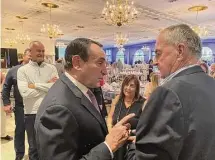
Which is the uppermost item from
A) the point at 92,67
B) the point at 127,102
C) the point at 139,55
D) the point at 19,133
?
the point at 139,55

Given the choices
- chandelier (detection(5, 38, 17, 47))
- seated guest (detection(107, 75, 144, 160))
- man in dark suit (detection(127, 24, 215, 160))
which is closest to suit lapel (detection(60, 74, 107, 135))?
man in dark suit (detection(127, 24, 215, 160))

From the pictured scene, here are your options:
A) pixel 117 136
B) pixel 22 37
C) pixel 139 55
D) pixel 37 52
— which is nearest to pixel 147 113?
pixel 117 136

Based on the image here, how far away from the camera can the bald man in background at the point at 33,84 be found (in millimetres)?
2938

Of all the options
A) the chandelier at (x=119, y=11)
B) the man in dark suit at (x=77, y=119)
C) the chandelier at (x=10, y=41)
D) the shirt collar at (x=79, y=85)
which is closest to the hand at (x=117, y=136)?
the man in dark suit at (x=77, y=119)

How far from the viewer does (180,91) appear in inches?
38.0

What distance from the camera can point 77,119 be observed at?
42.9 inches

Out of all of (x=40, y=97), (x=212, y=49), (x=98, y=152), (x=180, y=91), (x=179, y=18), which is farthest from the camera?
(x=212, y=49)

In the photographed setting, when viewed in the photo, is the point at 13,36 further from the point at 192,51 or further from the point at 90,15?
the point at 192,51

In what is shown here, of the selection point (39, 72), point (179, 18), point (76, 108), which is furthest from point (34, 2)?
point (76, 108)

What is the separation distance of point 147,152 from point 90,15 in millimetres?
8592

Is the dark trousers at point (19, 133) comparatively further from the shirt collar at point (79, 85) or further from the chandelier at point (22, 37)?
the chandelier at point (22, 37)

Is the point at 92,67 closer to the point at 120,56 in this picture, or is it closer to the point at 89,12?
the point at 89,12

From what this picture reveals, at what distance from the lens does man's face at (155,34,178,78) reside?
115 cm

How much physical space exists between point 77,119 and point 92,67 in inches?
13.2
